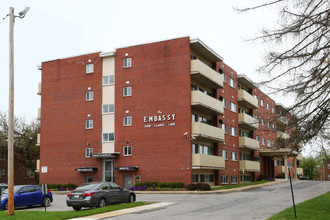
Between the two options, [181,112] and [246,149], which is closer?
[181,112]

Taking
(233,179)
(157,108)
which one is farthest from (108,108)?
(233,179)

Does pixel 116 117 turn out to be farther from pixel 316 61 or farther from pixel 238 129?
pixel 316 61

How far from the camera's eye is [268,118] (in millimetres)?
13664

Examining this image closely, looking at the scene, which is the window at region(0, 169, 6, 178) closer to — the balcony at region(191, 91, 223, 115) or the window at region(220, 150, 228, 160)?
the window at region(220, 150, 228, 160)

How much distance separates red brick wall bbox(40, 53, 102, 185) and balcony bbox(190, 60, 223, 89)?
10.3 meters

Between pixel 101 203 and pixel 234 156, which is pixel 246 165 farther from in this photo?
pixel 101 203

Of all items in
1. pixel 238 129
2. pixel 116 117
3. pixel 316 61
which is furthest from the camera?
pixel 238 129

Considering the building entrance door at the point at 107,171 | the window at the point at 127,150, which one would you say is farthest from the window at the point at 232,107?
the building entrance door at the point at 107,171

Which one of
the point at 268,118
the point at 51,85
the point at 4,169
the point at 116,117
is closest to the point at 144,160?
the point at 116,117

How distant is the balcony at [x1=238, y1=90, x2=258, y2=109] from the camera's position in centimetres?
5118

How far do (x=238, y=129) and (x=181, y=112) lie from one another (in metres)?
15.8

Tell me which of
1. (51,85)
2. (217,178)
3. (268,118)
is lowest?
(217,178)

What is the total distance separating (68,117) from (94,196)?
23.3 metres

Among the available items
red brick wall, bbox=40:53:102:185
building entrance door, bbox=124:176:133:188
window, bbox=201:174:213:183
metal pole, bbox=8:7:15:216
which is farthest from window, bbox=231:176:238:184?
metal pole, bbox=8:7:15:216
